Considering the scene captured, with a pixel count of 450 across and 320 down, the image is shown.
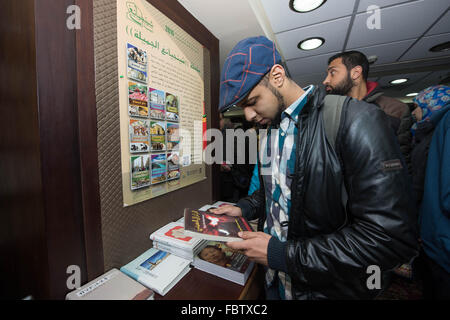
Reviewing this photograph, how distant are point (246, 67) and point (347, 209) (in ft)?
2.30

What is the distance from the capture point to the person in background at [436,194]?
102 cm

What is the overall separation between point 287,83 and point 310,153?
1.15 ft

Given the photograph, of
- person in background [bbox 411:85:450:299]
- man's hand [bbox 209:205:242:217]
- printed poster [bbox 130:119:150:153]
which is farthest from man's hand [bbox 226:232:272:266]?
person in background [bbox 411:85:450:299]

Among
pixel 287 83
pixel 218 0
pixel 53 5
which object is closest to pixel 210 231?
pixel 287 83

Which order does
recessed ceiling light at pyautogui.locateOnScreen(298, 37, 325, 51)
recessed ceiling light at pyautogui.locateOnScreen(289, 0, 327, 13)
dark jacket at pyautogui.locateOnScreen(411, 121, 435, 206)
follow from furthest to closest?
recessed ceiling light at pyautogui.locateOnScreen(298, 37, 325, 51), recessed ceiling light at pyautogui.locateOnScreen(289, 0, 327, 13), dark jacket at pyautogui.locateOnScreen(411, 121, 435, 206)

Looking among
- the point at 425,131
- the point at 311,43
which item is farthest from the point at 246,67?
the point at 311,43

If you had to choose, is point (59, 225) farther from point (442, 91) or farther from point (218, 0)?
point (442, 91)

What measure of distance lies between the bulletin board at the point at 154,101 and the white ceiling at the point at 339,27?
0.37 m

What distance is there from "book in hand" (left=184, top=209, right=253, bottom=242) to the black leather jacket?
0.62 ft

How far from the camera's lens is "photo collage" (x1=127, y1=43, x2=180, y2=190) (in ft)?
2.79

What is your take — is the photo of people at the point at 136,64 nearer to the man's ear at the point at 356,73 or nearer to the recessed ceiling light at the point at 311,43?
the man's ear at the point at 356,73

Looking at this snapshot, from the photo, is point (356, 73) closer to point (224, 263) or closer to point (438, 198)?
point (438, 198)

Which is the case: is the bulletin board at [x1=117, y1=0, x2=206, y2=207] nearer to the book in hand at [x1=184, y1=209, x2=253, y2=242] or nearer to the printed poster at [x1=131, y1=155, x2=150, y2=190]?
the printed poster at [x1=131, y1=155, x2=150, y2=190]

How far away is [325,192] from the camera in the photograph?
655 mm
